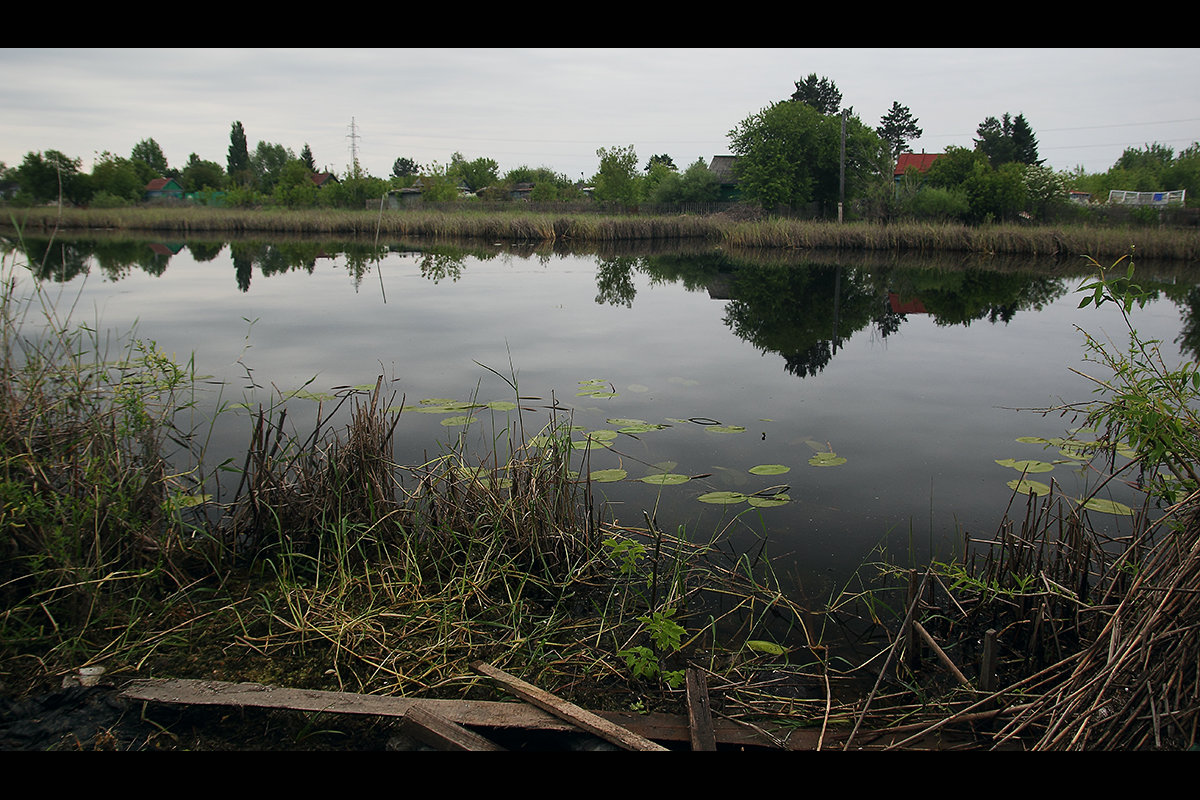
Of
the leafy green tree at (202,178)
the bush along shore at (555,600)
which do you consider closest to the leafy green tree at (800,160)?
the bush along shore at (555,600)

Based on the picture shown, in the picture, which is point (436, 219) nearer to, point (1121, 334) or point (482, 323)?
point (482, 323)

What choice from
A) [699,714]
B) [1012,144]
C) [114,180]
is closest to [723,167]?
[1012,144]

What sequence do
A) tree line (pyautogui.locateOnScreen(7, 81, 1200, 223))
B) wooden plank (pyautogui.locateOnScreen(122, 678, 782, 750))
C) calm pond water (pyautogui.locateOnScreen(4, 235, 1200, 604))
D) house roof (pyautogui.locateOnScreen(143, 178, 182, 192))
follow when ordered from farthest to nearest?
house roof (pyautogui.locateOnScreen(143, 178, 182, 192)) < tree line (pyautogui.locateOnScreen(7, 81, 1200, 223)) < calm pond water (pyautogui.locateOnScreen(4, 235, 1200, 604)) < wooden plank (pyautogui.locateOnScreen(122, 678, 782, 750))

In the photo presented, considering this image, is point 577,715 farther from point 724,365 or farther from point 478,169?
point 478,169

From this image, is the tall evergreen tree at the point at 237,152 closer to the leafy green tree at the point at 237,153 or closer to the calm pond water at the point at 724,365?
the leafy green tree at the point at 237,153

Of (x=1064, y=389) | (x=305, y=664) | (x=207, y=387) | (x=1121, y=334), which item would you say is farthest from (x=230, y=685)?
(x=1121, y=334)

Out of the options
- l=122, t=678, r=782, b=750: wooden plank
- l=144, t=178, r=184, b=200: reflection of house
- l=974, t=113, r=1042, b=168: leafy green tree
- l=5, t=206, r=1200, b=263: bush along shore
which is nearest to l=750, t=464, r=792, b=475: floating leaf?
l=122, t=678, r=782, b=750: wooden plank

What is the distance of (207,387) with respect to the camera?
21.5 feet

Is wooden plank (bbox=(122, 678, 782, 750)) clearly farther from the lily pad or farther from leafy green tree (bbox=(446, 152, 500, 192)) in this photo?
leafy green tree (bbox=(446, 152, 500, 192))

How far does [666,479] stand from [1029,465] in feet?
8.51

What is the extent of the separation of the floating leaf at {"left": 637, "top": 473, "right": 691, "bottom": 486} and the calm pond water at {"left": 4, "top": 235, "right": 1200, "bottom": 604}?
7 centimetres

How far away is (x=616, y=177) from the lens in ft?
158

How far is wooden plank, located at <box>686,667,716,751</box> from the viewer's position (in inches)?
87.2

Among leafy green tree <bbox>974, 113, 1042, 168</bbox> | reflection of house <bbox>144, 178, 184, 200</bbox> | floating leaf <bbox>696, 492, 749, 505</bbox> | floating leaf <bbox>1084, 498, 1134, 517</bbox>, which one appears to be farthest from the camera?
reflection of house <bbox>144, 178, 184, 200</bbox>
